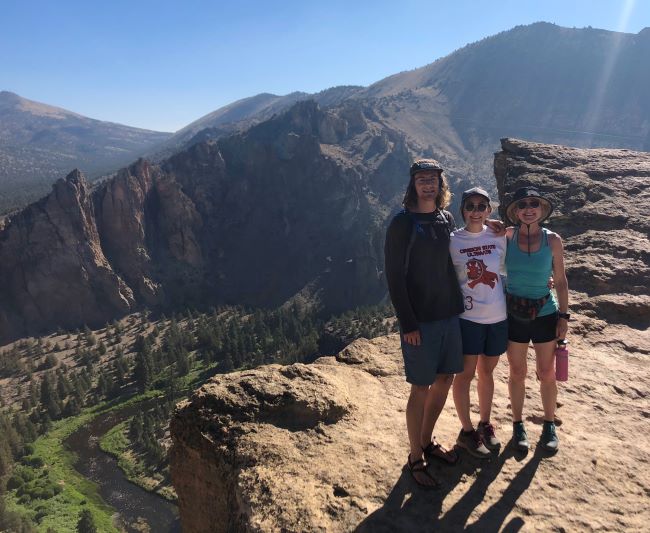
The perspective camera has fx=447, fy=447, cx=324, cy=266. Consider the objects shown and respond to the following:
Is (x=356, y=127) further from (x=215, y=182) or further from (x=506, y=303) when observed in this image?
(x=506, y=303)

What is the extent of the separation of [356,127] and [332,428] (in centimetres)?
18515

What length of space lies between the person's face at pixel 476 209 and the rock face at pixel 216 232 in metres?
110

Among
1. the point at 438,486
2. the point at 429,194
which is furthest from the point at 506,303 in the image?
the point at 438,486

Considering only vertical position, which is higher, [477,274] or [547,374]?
[477,274]

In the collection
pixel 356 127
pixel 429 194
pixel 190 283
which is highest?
pixel 356 127

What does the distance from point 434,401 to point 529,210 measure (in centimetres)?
286

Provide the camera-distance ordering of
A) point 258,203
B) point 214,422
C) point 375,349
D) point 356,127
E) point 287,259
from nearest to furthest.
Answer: point 214,422 → point 375,349 → point 287,259 → point 258,203 → point 356,127

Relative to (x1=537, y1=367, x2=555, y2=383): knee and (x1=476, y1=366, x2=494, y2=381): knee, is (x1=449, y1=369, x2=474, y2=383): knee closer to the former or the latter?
(x1=476, y1=366, x2=494, y2=381): knee

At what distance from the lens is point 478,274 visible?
5699 mm

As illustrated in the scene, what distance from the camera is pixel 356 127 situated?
7156 inches

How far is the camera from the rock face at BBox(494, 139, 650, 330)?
35.3 ft

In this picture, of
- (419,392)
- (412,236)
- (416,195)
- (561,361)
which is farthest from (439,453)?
(416,195)

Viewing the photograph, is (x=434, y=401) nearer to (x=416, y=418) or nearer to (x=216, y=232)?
(x=416, y=418)

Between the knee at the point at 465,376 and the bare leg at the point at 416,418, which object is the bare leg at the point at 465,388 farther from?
the bare leg at the point at 416,418
